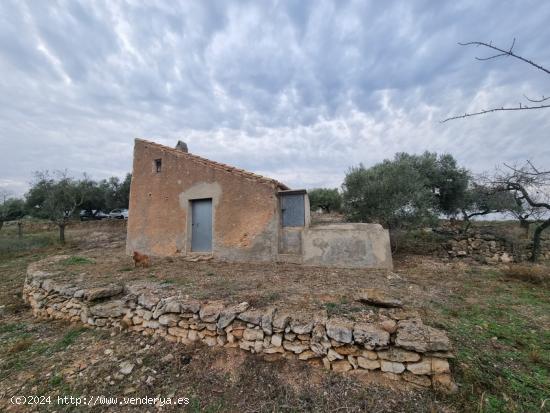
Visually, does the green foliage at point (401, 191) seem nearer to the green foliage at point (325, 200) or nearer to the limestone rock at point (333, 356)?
the green foliage at point (325, 200)

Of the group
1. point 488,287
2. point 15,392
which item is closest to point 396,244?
point 488,287

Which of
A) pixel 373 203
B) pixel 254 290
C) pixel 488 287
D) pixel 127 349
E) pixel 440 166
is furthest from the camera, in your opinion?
pixel 440 166

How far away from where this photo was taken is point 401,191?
29.7 feet

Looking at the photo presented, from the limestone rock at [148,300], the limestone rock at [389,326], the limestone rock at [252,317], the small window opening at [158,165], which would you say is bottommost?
the limestone rock at [148,300]

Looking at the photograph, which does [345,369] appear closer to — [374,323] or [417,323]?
[374,323]

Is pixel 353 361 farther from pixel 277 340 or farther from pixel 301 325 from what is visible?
pixel 277 340

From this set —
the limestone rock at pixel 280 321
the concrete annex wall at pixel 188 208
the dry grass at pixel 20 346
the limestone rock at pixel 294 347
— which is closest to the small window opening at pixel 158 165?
the concrete annex wall at pixel 188 208

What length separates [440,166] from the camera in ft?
39.0

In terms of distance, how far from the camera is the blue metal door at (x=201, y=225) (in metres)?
8.52

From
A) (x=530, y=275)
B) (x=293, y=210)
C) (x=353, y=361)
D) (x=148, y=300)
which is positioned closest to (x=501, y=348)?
Answer: (x=353, y=361)

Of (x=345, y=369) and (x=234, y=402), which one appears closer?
(x=234, y=402)

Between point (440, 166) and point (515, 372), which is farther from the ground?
point (440, 166)

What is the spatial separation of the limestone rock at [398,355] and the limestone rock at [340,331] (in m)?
0.36

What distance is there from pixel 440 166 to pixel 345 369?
12099 millimetres
